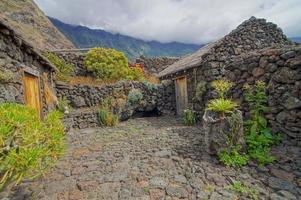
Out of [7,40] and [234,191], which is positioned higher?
[7,40]

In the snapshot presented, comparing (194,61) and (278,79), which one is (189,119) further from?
(278,79)

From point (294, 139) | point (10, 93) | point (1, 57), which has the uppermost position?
point (1, 57)

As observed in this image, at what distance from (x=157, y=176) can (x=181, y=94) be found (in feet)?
25.0

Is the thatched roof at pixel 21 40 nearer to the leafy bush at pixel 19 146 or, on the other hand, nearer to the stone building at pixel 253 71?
the leafy bush at pixel 19 146

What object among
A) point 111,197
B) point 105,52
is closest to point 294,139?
point 111,197

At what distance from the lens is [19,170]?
8.02 ft

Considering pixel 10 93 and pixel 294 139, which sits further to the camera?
pixel 10 93

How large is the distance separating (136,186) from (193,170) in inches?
49.4

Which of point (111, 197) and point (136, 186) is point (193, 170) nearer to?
point (136, 186)

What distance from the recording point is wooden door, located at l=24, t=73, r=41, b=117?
266 inches

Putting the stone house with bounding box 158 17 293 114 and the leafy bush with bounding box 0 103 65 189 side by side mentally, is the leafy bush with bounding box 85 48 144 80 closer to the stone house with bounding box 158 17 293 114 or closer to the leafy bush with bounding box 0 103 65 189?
the stone house with bounding box 158 17 293 114

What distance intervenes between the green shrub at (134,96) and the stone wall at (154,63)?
7.33m

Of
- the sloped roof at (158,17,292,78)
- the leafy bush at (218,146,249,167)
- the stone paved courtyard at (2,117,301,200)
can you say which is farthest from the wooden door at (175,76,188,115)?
the leafy bush at (218,146,249,167)

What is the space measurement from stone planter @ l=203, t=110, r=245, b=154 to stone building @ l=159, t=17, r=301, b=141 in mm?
1234
